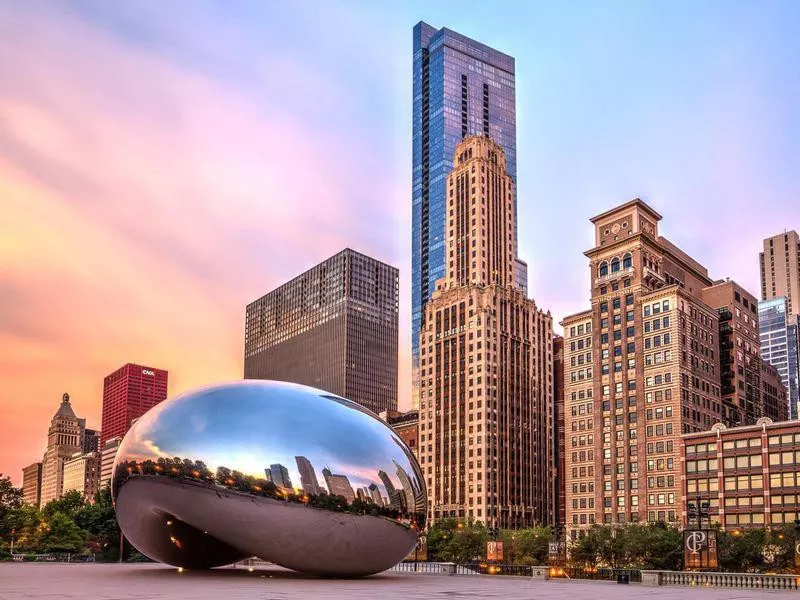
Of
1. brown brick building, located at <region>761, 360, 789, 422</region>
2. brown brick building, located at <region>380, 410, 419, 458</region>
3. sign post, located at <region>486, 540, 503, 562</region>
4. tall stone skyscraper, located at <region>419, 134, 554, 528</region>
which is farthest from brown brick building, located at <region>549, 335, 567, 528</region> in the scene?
sign post, located at <region>486, 540, 503, 562</region>

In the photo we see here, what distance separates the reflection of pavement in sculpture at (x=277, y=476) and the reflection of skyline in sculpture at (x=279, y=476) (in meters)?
A: 0.03

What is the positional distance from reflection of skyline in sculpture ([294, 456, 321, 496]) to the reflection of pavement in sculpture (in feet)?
0.10

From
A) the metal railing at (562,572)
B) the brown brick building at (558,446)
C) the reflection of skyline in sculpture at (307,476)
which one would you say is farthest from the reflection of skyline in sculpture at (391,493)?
the brown brick building at (558,446)

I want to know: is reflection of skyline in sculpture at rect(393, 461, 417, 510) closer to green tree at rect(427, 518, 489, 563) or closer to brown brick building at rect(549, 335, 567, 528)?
green tree at rect(427, 518, 489, 563)

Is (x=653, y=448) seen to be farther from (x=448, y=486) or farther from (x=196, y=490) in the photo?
(x=196, y=490)

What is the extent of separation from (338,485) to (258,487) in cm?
236

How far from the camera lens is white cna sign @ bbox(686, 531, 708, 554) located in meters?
38.5

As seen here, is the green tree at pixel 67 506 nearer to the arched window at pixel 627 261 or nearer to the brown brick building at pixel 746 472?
the brown brick building at pixel 746 472

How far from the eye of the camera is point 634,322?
385 feet

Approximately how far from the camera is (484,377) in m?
151

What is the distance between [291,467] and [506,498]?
127571 millimetres

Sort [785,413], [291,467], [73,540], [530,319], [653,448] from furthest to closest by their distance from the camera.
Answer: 1. [530,319]
2. [785,413]
3. [653,448]
4. [73,540]
5. [291,467]

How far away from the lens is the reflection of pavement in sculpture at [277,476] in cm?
2602

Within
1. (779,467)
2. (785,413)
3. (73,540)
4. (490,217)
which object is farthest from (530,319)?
(73,540)
